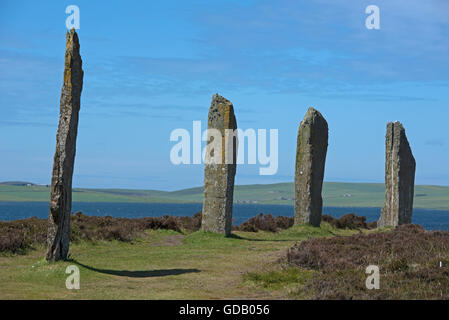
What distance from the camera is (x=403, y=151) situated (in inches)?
1227

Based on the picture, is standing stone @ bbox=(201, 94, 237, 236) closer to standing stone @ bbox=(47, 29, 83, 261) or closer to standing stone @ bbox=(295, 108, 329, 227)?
standing stone @ bbox=(295, 108, 329, 227)

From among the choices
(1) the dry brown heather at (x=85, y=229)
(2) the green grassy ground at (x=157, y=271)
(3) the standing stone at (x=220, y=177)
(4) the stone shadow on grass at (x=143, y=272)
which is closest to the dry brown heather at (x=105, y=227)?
(1) the dry brown heather at (x=85, y=229)

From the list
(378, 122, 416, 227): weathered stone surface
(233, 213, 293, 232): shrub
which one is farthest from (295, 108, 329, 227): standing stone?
(378, 122, 416, 227): weathered stone surface

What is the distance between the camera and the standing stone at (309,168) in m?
28.5

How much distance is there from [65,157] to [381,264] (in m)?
8.64

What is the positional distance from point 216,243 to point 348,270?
9.47 metres

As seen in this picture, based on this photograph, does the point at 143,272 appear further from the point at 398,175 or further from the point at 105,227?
the point at 398,175

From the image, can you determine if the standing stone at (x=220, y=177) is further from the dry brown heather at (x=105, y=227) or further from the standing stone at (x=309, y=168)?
the standing stone at (x=309, y=168)

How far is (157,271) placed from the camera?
16.5m

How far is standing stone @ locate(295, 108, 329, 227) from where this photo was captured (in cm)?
2850

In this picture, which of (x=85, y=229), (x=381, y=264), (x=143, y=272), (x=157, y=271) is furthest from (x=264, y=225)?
(x=381, y=264)

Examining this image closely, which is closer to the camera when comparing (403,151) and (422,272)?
(422,272)
